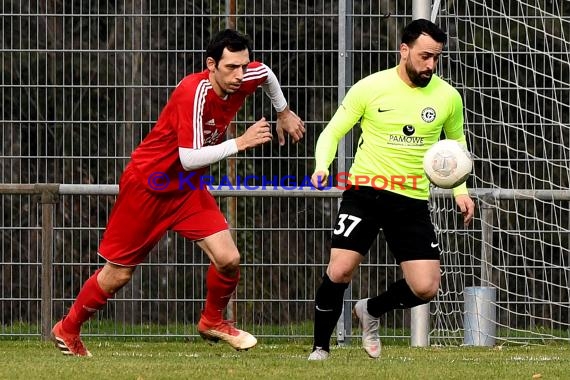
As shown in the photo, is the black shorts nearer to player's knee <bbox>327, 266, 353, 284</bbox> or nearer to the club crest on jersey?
player's knee <bbox>327, 266, 353, 284</bbox>

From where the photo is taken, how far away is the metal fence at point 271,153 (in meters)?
11.2

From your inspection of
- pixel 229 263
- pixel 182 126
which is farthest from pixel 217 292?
pixel 182 126

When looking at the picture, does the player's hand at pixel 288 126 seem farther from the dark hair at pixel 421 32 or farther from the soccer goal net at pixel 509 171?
the soccer goal net at pixel 509 171

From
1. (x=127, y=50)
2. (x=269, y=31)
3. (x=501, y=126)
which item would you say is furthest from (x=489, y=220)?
(x=127, y=50)

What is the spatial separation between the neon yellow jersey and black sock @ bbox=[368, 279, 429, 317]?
559 mm

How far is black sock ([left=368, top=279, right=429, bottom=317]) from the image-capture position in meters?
8.90

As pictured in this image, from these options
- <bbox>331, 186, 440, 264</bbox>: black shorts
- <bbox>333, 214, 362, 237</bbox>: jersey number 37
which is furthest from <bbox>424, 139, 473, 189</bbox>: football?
<bbox>333, 214, 362, 237</bbox>: jersey number 37

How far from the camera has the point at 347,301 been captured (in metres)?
11.3

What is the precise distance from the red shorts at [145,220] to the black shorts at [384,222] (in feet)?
2.81

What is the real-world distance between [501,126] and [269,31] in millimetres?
1841

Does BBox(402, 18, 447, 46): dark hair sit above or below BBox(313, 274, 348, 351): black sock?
above

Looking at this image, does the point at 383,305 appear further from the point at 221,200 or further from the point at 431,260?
the point at 221,200

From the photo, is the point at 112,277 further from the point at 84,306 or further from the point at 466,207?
the point at 466,207

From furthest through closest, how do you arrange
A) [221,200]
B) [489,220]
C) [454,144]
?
[221,200] < [489,220] < [454,144]
